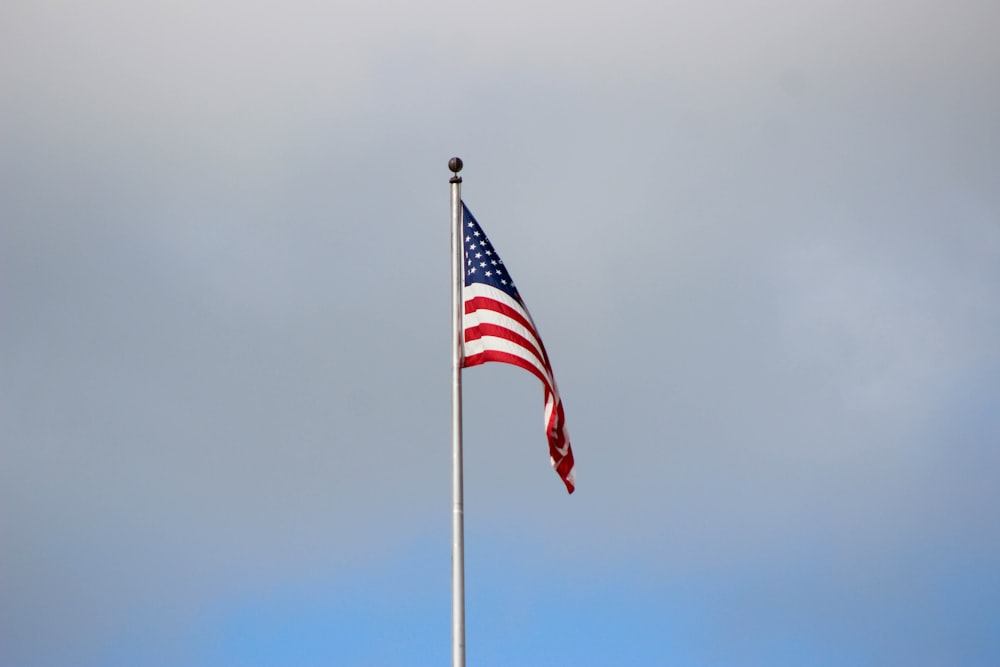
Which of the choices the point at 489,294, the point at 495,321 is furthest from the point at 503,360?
the point at 489,294

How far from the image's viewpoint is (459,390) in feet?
107

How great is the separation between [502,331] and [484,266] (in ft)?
6.18

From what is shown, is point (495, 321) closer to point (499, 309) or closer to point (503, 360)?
point (499, 309)


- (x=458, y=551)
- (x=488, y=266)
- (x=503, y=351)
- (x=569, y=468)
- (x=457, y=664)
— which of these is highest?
(x=488, y=266)

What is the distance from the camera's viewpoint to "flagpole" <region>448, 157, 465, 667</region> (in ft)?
99.9

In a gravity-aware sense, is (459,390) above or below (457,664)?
above

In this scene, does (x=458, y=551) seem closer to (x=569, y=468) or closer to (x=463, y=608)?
(x=463, y=608)

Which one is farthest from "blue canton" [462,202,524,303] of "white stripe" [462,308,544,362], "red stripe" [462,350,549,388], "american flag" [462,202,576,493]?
"red stripe" [462,350,549,388]

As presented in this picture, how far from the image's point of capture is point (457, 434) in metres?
32.0

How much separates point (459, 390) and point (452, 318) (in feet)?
7.02

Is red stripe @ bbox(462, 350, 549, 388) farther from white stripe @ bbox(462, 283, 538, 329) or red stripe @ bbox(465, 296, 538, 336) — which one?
white stripe @ bbox(462, 283, 538, 329)

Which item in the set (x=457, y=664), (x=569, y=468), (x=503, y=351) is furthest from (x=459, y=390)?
(x=457, y=664)

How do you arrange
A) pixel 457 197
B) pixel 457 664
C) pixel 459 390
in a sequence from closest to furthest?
1. pixel 457 664
2. pixel 459 390
3. pixel 457 197

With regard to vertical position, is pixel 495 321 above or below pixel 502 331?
above
